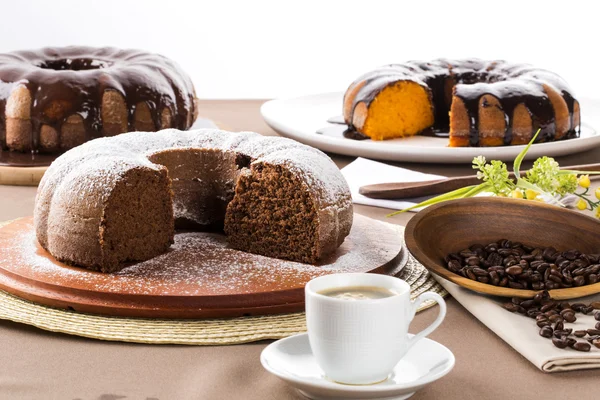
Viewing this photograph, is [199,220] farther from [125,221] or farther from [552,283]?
[552,283]

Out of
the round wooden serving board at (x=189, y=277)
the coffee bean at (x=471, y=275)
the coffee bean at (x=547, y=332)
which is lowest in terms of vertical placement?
the round wooden serving board at (x=189, y=277)

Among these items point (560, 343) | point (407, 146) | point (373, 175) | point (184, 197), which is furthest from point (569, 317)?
point (407, 146)

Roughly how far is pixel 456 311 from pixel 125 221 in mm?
962

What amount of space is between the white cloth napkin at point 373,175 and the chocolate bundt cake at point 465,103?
2.20 ft

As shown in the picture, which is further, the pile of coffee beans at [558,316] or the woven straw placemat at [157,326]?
the woven straw placemat at [157,326]

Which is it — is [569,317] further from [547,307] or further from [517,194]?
[517,194]

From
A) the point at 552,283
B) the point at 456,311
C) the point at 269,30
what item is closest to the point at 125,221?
the point at 456,311

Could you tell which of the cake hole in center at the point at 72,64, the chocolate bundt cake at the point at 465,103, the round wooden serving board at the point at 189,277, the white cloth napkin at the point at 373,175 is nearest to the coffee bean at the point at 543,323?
the round wooden serving board at the point at 189,277

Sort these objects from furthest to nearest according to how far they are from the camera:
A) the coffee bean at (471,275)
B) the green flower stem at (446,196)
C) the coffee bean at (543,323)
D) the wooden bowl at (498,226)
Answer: the green flower stem at (446,196)
the wooden bowl at (498,226)
the coffee bean at (471,275)
the coffee bean at (543,323)

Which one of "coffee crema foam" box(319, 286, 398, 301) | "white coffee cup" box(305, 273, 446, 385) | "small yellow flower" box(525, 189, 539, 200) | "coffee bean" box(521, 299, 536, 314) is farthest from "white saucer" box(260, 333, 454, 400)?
"small yellow flower" box(525, 189, 539, 200)

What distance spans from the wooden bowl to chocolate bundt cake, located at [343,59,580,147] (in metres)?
1.75

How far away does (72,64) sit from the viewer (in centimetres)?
425

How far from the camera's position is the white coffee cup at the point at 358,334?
1.49 meters

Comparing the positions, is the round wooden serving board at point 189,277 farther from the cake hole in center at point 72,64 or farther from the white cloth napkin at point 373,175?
the cake hole in center at point 72,64
